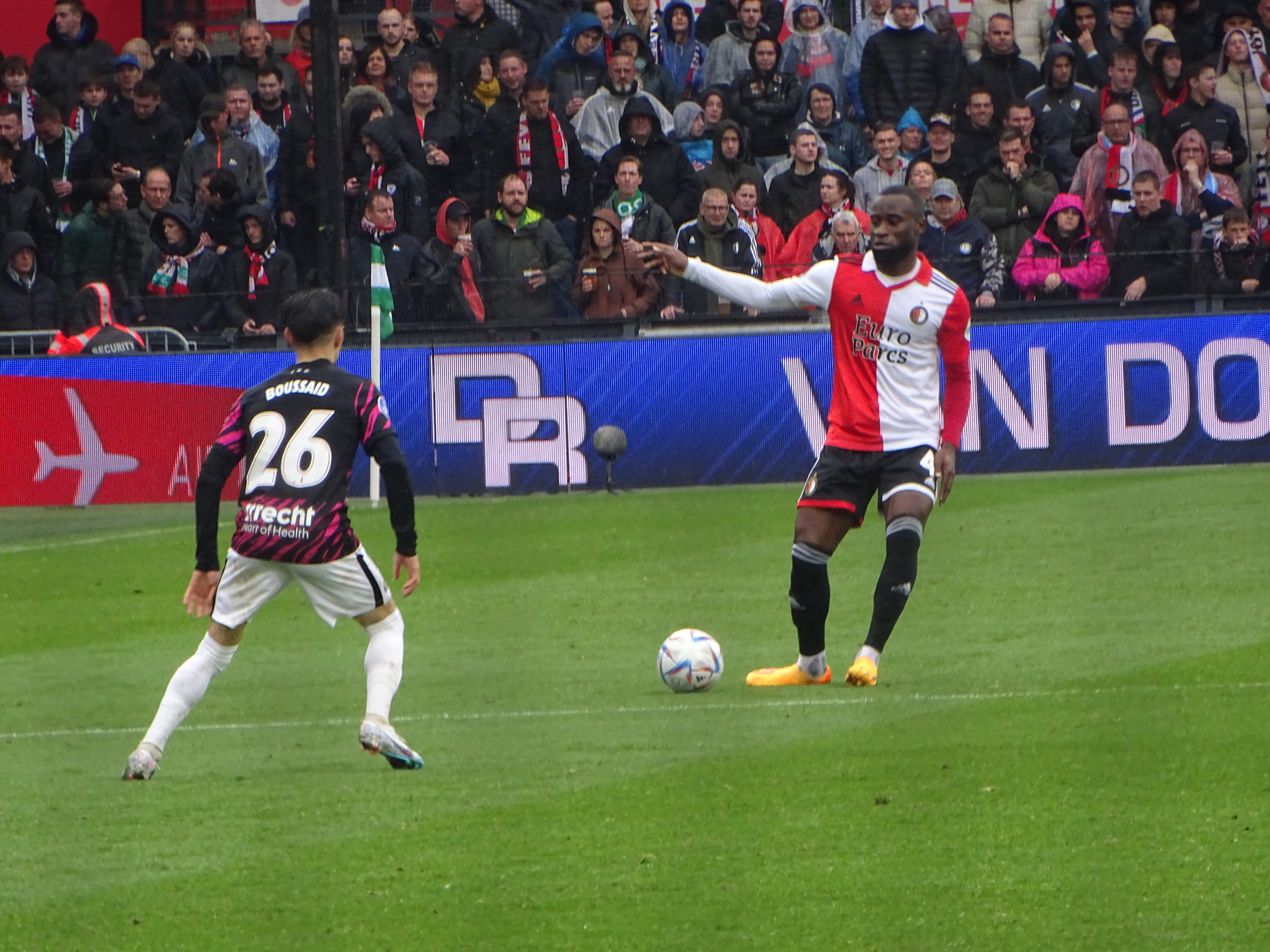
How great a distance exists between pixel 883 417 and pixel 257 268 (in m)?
10.6

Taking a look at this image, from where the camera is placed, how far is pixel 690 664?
835 centimetres

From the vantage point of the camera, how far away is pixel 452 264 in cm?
1752

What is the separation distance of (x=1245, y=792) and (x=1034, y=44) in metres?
15.6

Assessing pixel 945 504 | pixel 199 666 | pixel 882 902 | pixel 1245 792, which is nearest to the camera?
pixel 882 902

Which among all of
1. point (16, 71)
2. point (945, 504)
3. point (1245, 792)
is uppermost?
point (16, 71)

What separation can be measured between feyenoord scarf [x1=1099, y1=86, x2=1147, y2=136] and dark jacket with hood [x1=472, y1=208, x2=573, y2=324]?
5266 millimetres

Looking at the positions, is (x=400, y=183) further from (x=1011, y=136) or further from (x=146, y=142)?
(x=1011, y=136)

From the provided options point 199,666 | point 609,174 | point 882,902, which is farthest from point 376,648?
point 609,174

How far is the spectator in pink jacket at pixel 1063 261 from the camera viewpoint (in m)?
17.2

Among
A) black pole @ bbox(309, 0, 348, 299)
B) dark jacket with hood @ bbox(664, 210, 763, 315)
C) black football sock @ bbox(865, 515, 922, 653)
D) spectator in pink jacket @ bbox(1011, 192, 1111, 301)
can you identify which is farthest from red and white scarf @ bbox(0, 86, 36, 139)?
black football sock @ bbox(865, 515, 922, 653)

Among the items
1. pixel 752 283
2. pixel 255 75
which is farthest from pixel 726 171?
pixel 752 283

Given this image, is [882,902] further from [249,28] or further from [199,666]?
[249,28]

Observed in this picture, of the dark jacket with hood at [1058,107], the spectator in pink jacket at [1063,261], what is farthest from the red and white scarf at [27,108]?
the spectator in pink jacket at [1063,261]

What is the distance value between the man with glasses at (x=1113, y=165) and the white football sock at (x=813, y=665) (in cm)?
1041
